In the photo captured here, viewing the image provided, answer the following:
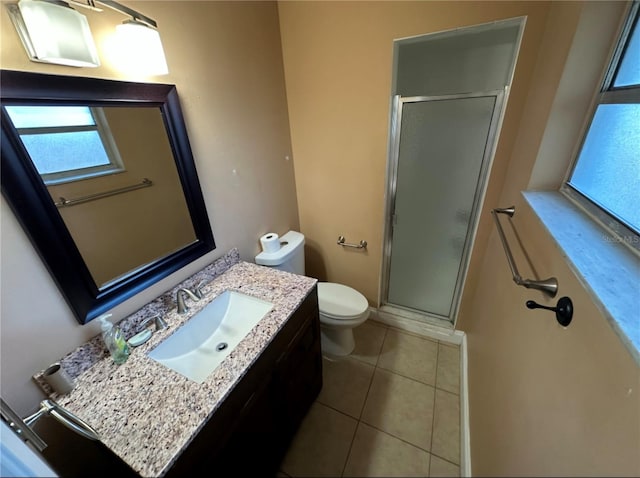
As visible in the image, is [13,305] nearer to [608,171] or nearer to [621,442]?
[621,442]

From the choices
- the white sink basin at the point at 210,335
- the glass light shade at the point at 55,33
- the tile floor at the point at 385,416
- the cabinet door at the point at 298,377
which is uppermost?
the glass light shade at the point at 55,33

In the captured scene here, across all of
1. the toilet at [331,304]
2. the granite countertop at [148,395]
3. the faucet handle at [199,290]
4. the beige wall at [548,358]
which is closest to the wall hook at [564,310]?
the beige wall at [548,358]

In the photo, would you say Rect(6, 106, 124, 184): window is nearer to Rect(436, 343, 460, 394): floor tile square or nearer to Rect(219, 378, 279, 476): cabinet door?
Rect(219, 378, 279, 476): cabinet door

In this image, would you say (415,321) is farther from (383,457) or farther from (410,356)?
(383,457)

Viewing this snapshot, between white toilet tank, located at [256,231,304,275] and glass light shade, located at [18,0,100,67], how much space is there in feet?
3.63

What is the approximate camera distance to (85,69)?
2.53ft

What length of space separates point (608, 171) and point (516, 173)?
0.44 metres

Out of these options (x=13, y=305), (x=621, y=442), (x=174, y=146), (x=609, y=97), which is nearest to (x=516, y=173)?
(x=609, y=97)

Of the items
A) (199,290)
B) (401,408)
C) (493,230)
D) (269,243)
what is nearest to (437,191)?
(493,230)

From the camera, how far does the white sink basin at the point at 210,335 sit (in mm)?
983

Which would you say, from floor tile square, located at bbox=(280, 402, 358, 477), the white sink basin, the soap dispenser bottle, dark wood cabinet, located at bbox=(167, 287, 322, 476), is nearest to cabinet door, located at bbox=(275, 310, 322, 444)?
dark wood cabinet, located at bbox=(167, 287, 322, 476)

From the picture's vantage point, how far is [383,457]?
131 centimetres

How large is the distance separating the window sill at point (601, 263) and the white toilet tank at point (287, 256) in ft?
4.08

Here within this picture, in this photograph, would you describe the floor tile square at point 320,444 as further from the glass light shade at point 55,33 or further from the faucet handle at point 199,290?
the glass light shade at point 55,33
